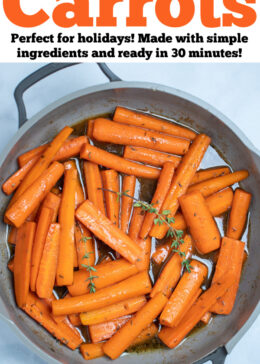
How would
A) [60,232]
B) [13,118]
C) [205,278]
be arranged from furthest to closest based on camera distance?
[13,118], [205,278], [60,232]

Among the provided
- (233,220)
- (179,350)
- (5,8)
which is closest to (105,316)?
(179,350)

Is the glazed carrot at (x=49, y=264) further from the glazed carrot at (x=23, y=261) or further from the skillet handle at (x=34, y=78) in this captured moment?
the skillet handle at (x=34, y=78)

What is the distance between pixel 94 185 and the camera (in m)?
1.92

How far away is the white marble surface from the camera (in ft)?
7.05

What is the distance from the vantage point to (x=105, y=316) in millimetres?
1873

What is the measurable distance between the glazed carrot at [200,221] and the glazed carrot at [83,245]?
417 millimetres

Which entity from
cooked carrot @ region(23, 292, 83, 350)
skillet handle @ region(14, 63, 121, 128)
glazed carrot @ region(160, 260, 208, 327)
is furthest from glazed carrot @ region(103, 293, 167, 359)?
skillet handle @ region(14, 63, 121, 128)

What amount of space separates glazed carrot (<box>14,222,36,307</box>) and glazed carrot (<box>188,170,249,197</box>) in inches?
27.7

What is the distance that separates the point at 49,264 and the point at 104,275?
0.74 ft

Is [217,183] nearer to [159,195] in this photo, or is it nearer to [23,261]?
[159,195]

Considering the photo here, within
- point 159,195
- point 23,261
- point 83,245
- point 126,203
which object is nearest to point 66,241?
point 83,245

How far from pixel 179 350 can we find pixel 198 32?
4.88 feet

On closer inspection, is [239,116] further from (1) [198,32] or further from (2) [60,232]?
(2) [60,232]

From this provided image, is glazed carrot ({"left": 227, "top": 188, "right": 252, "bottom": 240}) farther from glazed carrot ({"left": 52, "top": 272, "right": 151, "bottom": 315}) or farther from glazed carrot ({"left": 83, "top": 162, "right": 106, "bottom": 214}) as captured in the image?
glazed carrot ({"left": 83, "top": 162, "right": 106, "bottom": 214})
